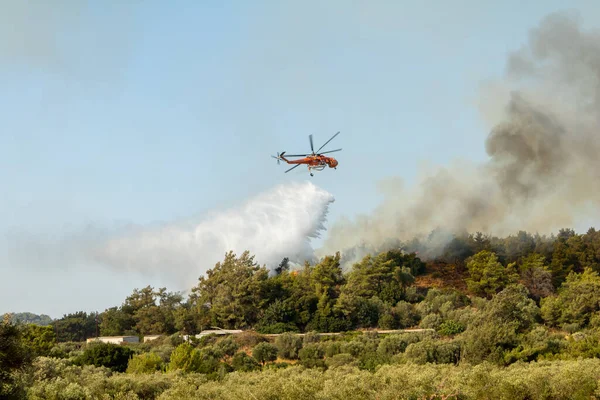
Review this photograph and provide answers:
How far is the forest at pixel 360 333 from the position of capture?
39.2 metres

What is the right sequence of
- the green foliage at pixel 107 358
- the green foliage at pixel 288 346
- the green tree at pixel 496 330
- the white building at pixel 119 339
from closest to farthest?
the green tree at pixel 496 330
the green foliage at pixel 107 358
the green foliage at pixel 288 346
the white building at pixel 119 339

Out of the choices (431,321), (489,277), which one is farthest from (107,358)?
(489,277)

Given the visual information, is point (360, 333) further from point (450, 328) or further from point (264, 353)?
point (264, 353)

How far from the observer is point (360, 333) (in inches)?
2808

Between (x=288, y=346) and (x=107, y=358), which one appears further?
(x=288, y=346)

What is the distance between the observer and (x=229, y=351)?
6612cm

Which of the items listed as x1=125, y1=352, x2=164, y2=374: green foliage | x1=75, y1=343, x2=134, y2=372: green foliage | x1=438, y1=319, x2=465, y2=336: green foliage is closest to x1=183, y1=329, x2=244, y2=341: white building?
x1=75, y1=343, x2=134, y2=372: green foliage

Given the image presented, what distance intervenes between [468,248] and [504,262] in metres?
6.45

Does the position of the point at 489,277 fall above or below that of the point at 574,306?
above

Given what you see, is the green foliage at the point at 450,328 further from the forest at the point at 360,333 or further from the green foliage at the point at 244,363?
the green foliage at the point at 244,363

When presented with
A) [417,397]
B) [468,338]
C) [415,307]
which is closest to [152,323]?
[415,307]

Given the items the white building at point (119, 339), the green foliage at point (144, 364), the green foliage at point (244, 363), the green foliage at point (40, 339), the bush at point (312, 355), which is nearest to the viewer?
the green foliage at point (144, 364)

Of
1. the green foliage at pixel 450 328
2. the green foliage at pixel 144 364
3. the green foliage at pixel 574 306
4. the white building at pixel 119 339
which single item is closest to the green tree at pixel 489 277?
the green foliage at pixel 574 306

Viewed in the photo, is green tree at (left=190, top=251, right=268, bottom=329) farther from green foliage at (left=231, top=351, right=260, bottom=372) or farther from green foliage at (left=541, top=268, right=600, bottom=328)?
green foliage at (left=541, top=268, right=600, bottom=328)
